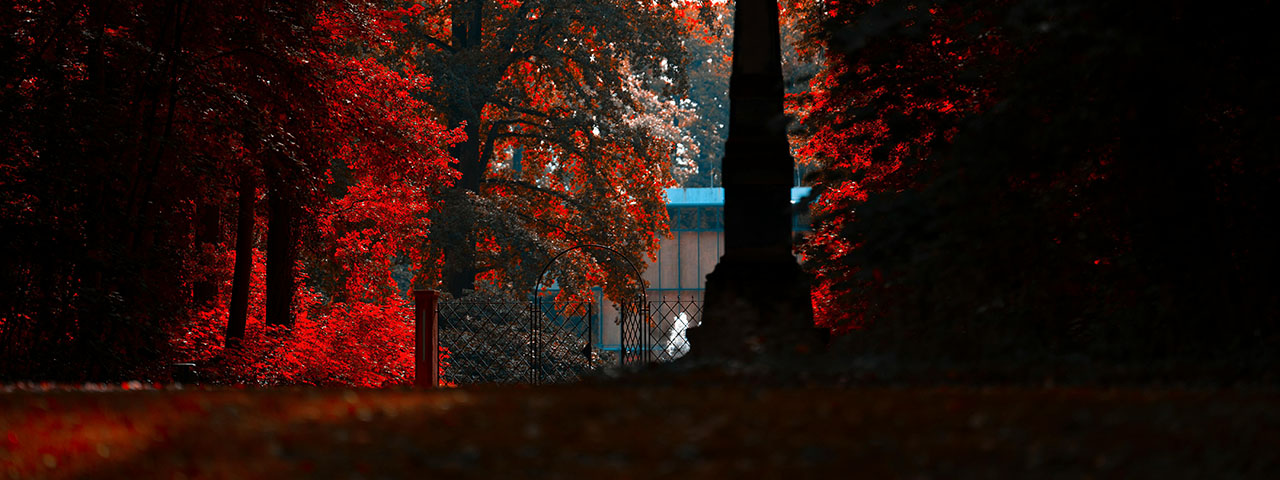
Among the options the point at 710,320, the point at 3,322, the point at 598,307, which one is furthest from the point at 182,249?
the point at 598,307

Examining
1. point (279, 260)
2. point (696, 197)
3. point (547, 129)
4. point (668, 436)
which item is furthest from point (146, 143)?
point (696, 197)

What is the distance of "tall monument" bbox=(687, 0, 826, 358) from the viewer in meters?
9.39

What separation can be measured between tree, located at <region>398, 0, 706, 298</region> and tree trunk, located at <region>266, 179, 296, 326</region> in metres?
7.39

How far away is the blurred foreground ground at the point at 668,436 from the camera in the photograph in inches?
153

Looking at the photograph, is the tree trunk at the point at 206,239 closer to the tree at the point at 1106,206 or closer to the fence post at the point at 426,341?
the fence post at the point at 426,341

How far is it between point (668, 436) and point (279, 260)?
13724mm

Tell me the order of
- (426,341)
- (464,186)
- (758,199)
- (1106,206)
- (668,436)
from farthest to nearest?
(464,186), (426,341), (758,199), (1106,206), (668,436)

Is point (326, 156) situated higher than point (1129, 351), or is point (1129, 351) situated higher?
point (326, 156)

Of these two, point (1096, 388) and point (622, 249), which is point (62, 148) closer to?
point (1096, 388)

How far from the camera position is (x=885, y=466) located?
3.88 m

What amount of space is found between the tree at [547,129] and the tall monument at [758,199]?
51.0 feet

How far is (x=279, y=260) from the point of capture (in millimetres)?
16984

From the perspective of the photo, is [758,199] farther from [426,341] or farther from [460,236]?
[460,236]

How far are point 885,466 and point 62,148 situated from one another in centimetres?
958
